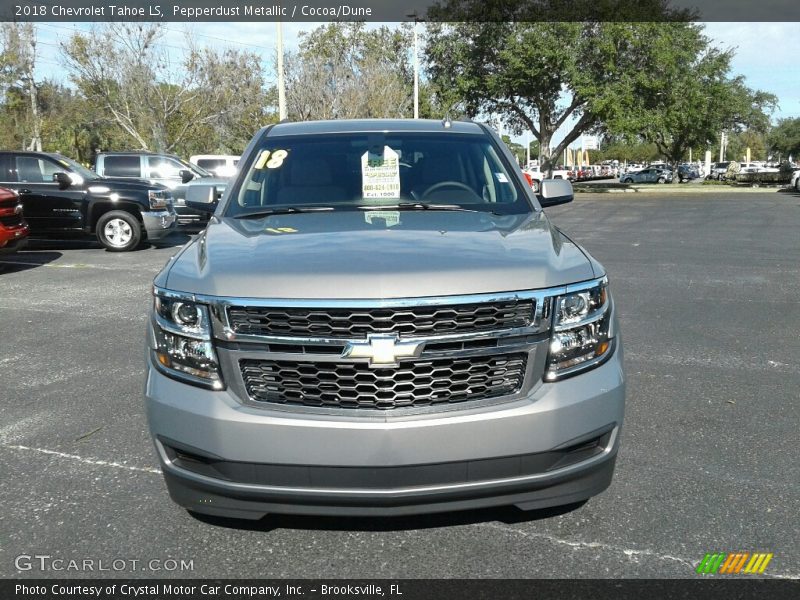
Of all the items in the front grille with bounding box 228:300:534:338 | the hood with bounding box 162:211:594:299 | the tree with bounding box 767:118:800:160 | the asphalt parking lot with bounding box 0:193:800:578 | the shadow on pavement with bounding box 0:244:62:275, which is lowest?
the asphalt parking lot with bounding box 0:193:800:578

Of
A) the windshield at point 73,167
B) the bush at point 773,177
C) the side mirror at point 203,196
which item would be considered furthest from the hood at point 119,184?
the bush at point 773,177

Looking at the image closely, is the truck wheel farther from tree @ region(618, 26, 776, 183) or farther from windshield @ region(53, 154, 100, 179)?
tree @ region(618, 26, 776, 183)

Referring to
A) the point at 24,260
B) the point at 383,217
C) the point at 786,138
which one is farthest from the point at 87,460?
the point at 786,138

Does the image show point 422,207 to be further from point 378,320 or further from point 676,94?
point 676,94

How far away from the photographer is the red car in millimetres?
10703

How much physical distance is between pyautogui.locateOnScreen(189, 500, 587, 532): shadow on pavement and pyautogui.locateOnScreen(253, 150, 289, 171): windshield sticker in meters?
2.01

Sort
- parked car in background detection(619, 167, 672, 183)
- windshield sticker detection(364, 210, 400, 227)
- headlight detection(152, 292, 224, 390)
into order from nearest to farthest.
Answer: headlight detection(152, 292, 224, 390) → windshield sticker detection(364, 210, 400, 227) → parked car in background detection(619, 167, 672, 183)

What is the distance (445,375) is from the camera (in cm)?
266

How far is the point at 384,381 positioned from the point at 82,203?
41.4 ft

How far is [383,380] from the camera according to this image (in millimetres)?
2617

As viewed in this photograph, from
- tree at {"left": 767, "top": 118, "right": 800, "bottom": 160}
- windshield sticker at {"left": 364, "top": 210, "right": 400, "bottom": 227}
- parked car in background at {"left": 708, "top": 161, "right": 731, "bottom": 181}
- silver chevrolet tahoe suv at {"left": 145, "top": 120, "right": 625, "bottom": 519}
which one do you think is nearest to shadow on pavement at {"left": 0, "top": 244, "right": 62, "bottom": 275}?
windshield sticker at {"left": 364, "top": 210, "right": 400, "bottom": 227}

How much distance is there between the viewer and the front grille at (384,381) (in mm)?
2623
